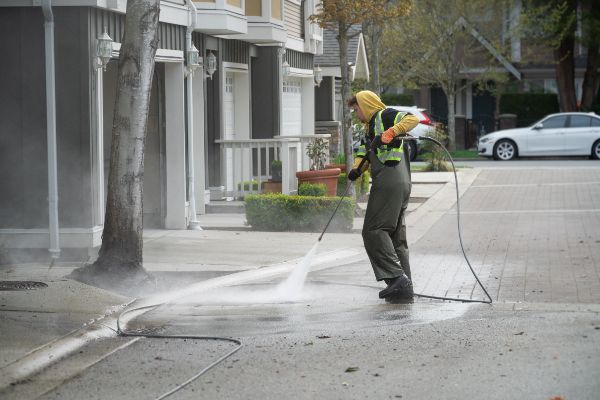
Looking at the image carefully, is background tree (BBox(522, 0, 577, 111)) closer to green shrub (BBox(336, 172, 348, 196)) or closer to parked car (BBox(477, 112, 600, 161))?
parked car (BBox(477, 112, 600, 161))

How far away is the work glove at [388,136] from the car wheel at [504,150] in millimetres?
25545

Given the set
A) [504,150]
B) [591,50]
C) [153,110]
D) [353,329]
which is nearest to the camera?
[353,329]

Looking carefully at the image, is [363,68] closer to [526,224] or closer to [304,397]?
[526,224]

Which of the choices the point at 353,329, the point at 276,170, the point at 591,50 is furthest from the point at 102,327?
the point at 591,50

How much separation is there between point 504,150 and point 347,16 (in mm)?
17464

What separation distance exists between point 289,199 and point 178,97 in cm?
206

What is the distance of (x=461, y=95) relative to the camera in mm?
48562

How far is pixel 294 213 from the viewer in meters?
15.4

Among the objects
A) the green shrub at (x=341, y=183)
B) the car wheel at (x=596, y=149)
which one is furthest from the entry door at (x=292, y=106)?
the car wheel at (x=596, y=149)

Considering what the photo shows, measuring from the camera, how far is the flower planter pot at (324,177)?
59.7 feet

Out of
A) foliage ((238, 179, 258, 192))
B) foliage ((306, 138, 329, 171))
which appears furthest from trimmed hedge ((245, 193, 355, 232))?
foliage ((306, 138, 329, 171))

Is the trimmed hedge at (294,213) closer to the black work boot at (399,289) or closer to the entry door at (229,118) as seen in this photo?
the entry door at (229,118)

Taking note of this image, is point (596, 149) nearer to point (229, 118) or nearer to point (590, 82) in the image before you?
point (590, 82)

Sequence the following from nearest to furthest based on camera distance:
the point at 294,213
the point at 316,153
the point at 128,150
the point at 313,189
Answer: the point at 128,150
the point at 294,213
the point at 313,189
the point at 316,153
